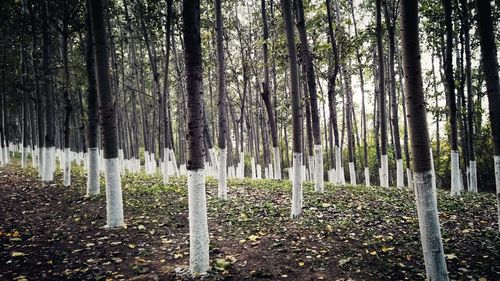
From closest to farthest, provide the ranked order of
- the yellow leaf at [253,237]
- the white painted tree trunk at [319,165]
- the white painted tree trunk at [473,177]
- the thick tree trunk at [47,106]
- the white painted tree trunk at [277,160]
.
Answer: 1. the yellow leaf at [253,237]
2. the white painted tree trunk at [319,165]
3. the thick tree trunk at [47,106]
4. the white painted tree trunk at [473,177]
5. the white painted tree trunk at [277,160]

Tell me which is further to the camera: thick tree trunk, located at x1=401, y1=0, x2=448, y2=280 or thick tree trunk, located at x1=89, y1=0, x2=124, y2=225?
thick tree trunk, located at x1=89, y1=0, x2=124, y2=225

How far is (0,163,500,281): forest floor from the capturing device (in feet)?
16.0

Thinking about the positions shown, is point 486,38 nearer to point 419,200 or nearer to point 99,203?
point 419,200

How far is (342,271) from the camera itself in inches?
189

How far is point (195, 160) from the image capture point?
4.74m

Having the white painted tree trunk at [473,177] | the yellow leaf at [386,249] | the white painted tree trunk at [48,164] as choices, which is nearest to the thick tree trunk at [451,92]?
the white painted tree trunk at [473,177]

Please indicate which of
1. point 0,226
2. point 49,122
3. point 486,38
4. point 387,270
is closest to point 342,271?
point 387,270

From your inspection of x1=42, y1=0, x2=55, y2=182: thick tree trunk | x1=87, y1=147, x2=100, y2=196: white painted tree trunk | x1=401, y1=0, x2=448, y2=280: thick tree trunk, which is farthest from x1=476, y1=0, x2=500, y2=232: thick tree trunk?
x1=42, y1=0, x2=55, y2=182: thick tree trunk

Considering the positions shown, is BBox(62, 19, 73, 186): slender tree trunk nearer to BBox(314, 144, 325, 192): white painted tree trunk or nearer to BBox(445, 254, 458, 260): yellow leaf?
BBox(314, 144, 325, 192): white painted tree trunk

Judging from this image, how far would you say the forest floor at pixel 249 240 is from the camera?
4.87m

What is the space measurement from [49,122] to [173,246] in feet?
31.7

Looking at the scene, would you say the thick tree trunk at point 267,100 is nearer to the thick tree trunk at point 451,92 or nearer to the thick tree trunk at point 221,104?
the thick tree trunk at point 221,104

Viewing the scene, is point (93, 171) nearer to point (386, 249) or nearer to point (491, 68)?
point (386, 249)

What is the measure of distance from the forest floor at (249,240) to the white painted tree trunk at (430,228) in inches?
28.2
